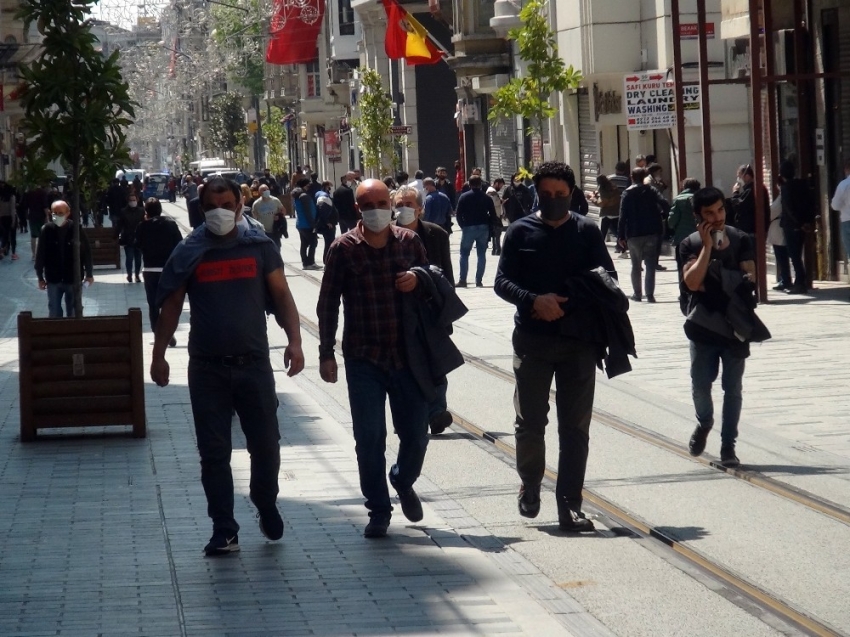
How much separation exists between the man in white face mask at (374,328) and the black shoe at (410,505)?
0.63 ft

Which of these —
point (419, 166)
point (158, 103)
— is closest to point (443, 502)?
point (419, 166)

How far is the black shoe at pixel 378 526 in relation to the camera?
7.56m

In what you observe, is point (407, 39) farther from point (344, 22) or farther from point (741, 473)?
point (741, 473)

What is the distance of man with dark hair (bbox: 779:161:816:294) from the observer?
66.5 ft

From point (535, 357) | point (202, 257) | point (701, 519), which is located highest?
point (202, 257)

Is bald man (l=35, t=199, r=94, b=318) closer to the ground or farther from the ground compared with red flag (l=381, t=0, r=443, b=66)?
closer to the ground

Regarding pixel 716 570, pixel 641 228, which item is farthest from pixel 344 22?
pixel 716 570

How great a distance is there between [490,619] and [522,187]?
2461 cm

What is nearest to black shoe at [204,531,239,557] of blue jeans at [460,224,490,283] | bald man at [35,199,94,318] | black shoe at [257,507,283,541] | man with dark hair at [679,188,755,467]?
black shoe at [257,507,283,541]

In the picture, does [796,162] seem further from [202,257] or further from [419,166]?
[419,166]

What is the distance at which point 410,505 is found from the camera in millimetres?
7789

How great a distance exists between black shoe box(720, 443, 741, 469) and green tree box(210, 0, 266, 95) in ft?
261

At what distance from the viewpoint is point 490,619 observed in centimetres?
602

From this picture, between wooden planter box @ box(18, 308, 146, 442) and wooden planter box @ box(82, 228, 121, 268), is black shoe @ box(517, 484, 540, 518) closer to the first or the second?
wooden planter box @ box(18, 308, 146, 442)
